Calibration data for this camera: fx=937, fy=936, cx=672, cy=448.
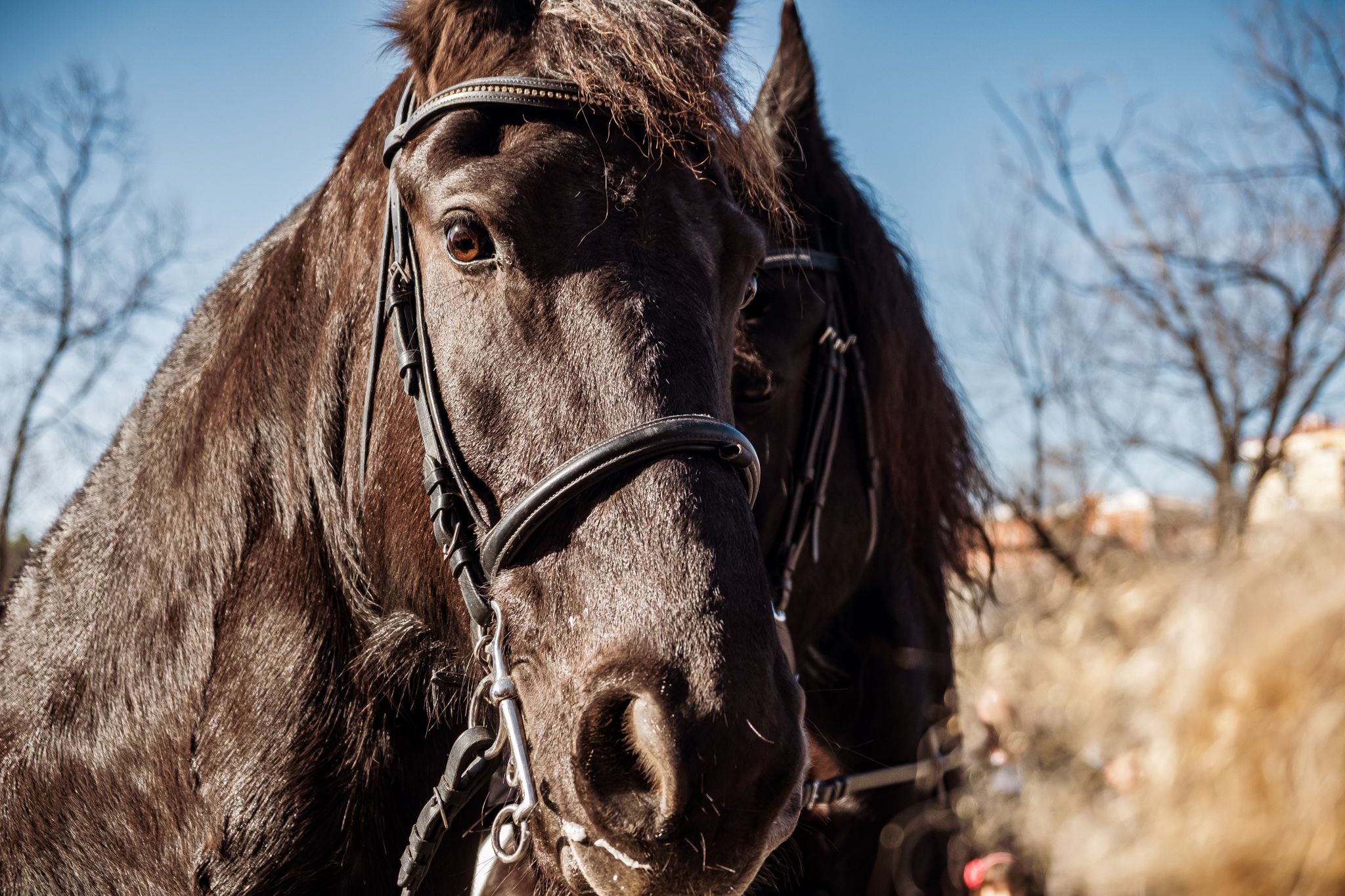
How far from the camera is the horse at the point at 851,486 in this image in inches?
118

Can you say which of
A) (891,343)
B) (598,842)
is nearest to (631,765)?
(598,842)

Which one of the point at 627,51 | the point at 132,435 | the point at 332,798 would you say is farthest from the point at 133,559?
the point at 627,51

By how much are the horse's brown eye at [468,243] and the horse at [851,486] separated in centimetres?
123

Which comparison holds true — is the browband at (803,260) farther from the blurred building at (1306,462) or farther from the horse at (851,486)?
the blurred building at (1306,462)

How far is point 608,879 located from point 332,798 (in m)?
0.78

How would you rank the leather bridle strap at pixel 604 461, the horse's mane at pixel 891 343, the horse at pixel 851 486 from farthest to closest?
the horse's mane at pixel 891 343 → the horse at pixel 851 486 → the leather bridle strap at pixel 604 461

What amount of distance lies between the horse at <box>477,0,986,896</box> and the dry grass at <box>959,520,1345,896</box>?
42.4 inches

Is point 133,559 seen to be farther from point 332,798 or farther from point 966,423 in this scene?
point 966,423

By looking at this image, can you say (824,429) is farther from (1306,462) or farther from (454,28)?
(1306,462)

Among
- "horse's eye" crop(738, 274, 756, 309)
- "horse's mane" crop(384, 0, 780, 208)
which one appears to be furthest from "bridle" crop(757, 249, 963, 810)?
"horse's mane" crop(384, 0, 780, 208)

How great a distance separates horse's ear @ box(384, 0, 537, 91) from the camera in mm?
2016

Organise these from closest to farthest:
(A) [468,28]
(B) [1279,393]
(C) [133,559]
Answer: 1. (A) [468,28]
2. (C) [133,559]
3. (B) [1279,393]

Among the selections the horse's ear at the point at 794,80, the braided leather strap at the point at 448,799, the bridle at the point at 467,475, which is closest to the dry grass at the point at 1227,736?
the bridle at the point at 467,475

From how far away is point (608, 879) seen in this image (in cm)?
146
